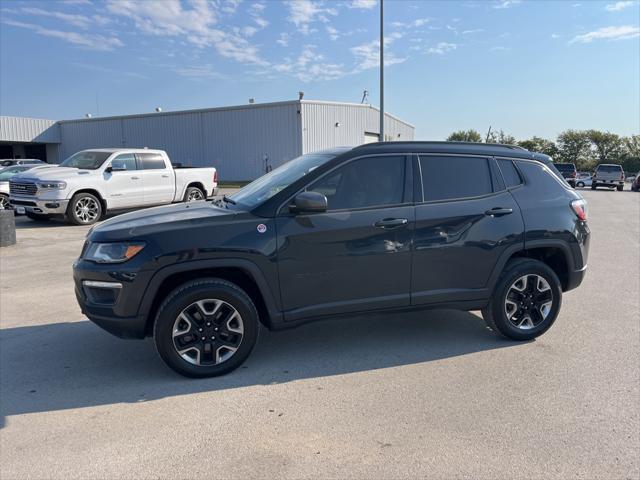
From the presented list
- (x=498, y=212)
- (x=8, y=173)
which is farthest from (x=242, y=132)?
(x=498, y=212)

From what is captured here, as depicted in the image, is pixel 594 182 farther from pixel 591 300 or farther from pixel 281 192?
pixel 281 192

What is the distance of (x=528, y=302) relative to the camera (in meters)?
4.77

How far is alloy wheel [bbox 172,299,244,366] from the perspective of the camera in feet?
12.7

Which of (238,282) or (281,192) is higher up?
(281,192)

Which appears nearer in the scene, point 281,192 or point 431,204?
point 281,192

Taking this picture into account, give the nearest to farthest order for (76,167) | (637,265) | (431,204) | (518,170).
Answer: (431,204)
(518,170)
(637,265)
(76,167)

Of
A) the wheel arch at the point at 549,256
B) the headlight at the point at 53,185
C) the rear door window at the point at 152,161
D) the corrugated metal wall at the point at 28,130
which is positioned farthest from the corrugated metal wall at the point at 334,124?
the wheel arch at the point at 549,256

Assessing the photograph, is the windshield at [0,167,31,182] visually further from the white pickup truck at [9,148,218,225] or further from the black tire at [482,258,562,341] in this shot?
the black tire at [482,258,562,341]

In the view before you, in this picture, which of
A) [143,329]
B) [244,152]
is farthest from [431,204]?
[244,152]

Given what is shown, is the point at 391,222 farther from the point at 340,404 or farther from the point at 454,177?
the point at 340,404

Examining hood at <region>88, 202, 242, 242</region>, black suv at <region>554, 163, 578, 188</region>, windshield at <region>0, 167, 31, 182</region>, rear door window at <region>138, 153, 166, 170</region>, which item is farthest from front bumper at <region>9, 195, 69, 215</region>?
black suv at <region>554, 163, 578, 188</region>

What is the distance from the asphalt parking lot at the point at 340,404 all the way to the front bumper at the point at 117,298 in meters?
0.47

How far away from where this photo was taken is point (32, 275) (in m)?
7.34

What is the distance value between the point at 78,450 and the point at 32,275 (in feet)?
17.1
